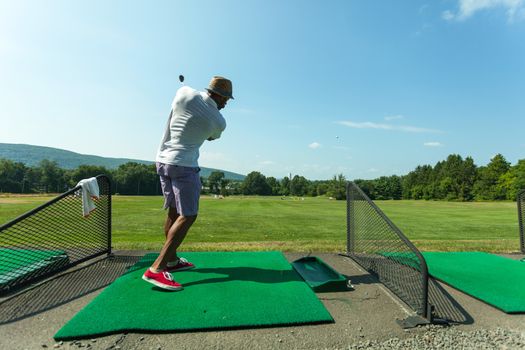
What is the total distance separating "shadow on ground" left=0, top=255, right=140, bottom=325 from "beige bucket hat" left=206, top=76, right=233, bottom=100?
263 centimetres

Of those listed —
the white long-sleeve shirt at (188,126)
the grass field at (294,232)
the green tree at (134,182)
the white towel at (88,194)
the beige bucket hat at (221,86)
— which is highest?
the green tree at (134,182)

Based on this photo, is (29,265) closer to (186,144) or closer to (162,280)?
(162,280)

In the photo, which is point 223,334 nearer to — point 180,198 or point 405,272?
point 180,198

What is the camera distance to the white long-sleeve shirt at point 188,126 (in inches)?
154

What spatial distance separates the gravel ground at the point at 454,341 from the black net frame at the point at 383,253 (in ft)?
0.78

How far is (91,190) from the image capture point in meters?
4.46

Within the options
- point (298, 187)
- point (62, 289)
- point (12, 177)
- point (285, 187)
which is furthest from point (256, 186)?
point (62, 289)

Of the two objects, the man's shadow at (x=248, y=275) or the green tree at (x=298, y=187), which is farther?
the green tree at (x=298, y=187)

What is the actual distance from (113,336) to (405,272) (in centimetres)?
368

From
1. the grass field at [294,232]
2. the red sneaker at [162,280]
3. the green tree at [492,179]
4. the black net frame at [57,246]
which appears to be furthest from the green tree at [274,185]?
the red sneaker at [162,280]

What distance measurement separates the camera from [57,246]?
5.51 metres

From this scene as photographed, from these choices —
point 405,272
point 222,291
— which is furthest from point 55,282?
point 405,272

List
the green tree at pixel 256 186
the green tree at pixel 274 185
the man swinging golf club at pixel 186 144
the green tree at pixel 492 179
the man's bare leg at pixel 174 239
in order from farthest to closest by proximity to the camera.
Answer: the green tree at pixel 274 185 < the green tree at pixel 256 186 < the green tree at pixel 492 179 < the man swinging golf club at pixel 186 144 < the man's bare leg at pixel 174 239

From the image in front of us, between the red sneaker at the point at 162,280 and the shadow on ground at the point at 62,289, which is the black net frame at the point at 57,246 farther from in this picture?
the red sneaker at the point at 162,280
